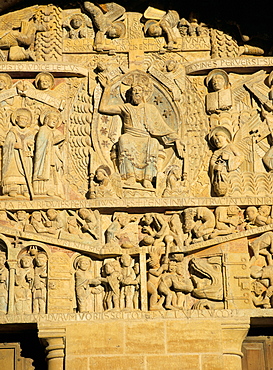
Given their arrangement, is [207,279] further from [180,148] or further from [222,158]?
[180,148]

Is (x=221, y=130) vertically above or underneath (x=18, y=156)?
above

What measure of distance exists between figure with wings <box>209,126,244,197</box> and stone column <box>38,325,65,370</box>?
2.05 m

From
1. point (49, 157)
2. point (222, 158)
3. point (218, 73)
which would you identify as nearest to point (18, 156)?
A: point (49, 157)

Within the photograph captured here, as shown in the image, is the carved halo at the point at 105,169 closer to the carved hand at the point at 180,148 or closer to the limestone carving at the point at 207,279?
the carved hand at the point at 180,148

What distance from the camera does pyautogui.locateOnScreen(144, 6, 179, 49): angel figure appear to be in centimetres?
1014

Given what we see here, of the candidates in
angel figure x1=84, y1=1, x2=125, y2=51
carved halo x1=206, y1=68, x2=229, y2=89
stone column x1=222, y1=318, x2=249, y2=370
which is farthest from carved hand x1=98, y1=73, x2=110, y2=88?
stone column x1=222, y1=318, x2=249, y2=370

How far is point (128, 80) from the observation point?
1002 cm

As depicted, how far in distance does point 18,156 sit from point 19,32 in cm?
131

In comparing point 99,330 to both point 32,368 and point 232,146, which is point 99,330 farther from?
point 232,146

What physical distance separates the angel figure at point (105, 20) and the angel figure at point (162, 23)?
0.27 m

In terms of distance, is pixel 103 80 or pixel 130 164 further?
pixel 103 80

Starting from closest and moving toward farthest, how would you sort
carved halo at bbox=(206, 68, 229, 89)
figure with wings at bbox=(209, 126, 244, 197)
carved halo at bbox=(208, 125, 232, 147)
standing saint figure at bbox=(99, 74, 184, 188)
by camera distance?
figure with wings at bbox=(209, 126, 244, 197), standing saint figure at bbox=(99, 74, 184, 188), carved halo at bbox=(208, 125, 232, 147), carved halo at bbox=(206, 68, 229, 89)

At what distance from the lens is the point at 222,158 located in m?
9.71

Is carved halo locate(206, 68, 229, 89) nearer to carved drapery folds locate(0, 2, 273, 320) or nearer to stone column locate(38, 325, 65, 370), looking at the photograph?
carved drapery folds locate(0, 2, 273, 320)
